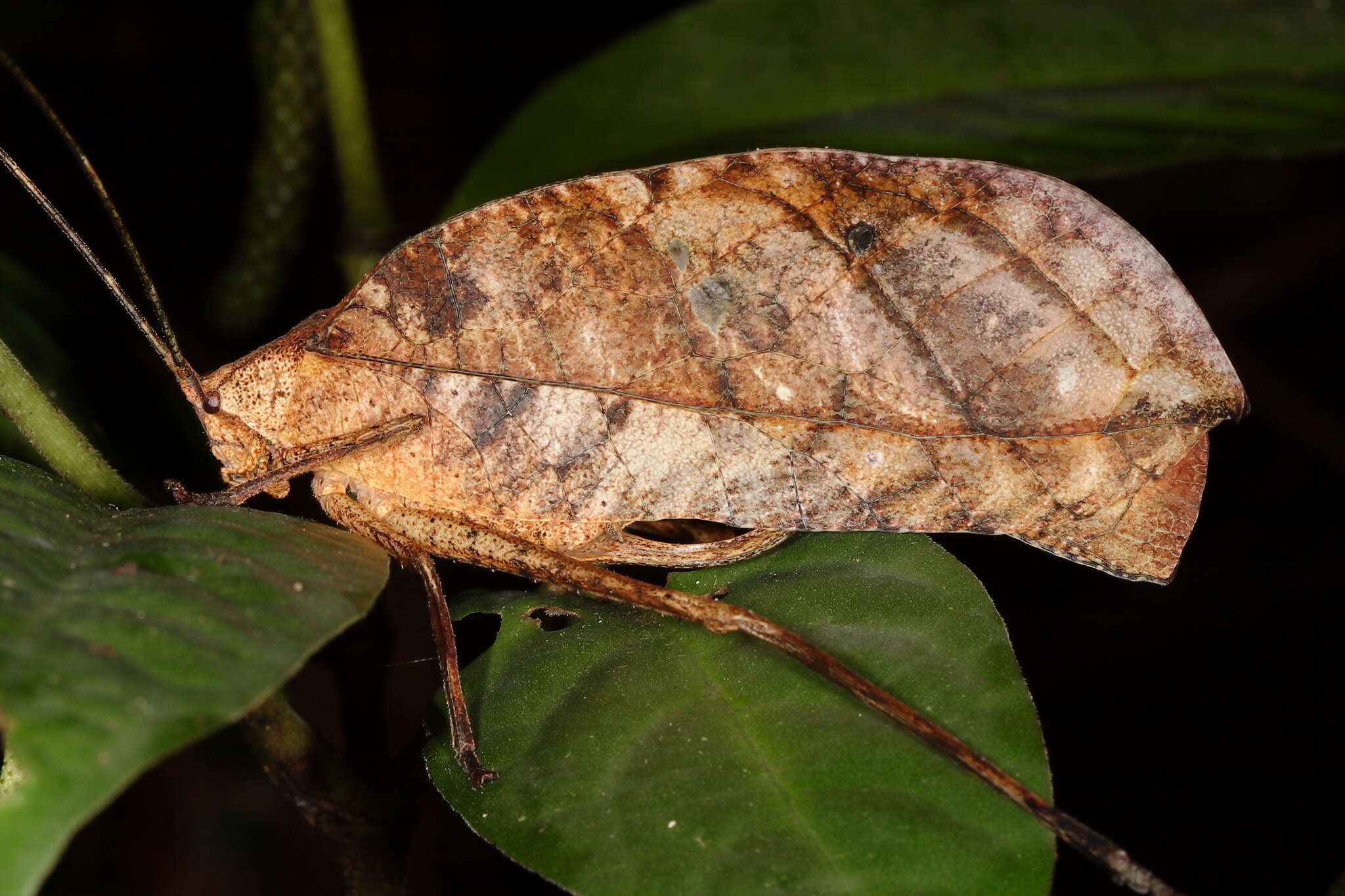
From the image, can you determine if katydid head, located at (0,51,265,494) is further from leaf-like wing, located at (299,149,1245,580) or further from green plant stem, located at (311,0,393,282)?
green plant stem, located at (311,0,393,282)

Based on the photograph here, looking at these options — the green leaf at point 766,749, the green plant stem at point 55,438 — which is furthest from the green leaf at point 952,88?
the green leaf at point 766,749

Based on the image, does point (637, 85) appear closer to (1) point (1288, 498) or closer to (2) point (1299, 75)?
(2) point (1299, 75)

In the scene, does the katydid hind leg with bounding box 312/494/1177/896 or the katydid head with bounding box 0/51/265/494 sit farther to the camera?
the katydid head with bounding box 0/51/265/494

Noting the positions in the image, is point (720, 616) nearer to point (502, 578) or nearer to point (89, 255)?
point (502, 578)

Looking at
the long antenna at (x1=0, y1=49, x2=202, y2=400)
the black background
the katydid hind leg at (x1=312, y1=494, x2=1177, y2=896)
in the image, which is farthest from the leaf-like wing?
the black background

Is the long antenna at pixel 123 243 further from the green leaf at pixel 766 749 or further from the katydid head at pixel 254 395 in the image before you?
the green leaf at pixel 766 749

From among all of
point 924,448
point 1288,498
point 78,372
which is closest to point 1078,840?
point 924,448

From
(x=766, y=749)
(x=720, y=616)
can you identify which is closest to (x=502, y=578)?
(x=720, y=616)
